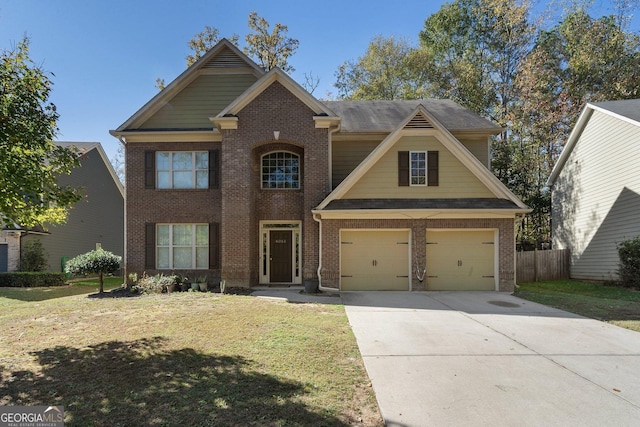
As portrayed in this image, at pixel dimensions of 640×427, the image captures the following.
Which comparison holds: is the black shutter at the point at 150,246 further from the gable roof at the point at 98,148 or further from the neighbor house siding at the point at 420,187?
the gable roof at the point at 98,148

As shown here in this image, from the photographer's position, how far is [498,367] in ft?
17.3

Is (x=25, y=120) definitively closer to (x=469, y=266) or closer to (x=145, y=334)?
(x=145, y=334)

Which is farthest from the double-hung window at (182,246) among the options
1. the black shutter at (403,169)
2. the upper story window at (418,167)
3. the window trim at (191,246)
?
the upper story window at (418,167)

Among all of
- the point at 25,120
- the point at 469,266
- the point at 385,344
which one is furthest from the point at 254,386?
Answer: the point at 469,266

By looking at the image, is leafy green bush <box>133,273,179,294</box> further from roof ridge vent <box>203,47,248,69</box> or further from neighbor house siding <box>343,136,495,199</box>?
roof ridge vent <box>203,47,248,69</box>

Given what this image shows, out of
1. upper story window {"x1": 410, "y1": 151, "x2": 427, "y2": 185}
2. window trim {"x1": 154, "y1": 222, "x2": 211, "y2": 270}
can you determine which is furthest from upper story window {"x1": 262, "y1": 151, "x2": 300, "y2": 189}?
upper story window {"x1": 410, "y1": 151, "x2": 427, "y2": 185}

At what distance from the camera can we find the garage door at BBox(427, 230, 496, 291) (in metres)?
12.7

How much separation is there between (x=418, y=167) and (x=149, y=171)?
10667 millimetres

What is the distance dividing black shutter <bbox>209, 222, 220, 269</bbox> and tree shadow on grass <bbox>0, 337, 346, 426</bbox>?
8.29 metres

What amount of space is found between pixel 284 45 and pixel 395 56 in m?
9.06

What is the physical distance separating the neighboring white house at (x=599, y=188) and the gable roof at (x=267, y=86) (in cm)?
1239

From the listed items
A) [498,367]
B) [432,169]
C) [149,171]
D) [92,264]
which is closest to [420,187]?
[432,169]

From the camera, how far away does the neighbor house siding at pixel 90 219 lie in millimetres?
20564

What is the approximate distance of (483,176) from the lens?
1280 cm
